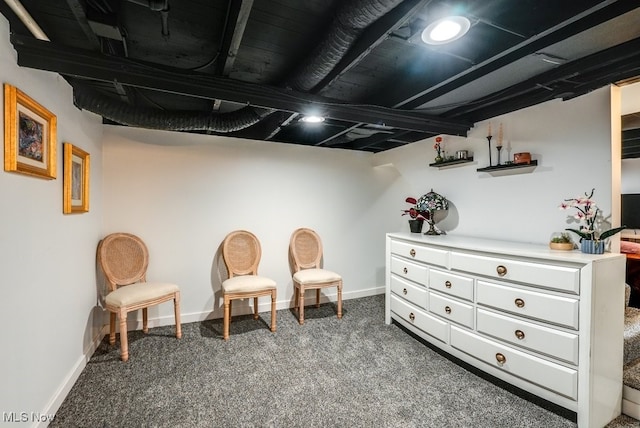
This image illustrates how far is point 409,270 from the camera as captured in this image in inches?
110

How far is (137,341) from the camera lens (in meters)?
2.70

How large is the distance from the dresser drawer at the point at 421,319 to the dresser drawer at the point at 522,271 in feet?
1.79

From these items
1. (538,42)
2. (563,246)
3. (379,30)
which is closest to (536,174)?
(563,246)

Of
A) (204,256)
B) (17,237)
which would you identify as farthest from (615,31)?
(204,256)

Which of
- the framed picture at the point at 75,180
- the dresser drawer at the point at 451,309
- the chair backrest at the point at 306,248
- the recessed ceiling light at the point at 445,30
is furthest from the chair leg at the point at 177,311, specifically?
the recessed ceiling light at the point at 445,30

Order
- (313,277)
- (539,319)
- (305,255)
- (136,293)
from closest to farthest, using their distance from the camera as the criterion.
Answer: (539,319)
(136,293)
(313,277)
(305,255)

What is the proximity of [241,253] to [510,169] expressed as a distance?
2.84 m

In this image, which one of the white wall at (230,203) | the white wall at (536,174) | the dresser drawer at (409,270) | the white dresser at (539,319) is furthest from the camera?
the white wall at (230,203)

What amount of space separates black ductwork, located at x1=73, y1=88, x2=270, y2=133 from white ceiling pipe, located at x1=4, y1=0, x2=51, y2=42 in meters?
0.52

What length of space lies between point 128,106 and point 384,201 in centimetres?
333

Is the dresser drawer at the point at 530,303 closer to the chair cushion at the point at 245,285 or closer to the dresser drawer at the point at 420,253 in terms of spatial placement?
the dresser drawer at the point at 420,253

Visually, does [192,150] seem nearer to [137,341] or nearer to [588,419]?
[137,341]

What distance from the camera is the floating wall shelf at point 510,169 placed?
7.55 ft

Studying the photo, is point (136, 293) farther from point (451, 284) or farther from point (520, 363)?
point (520, 363)
